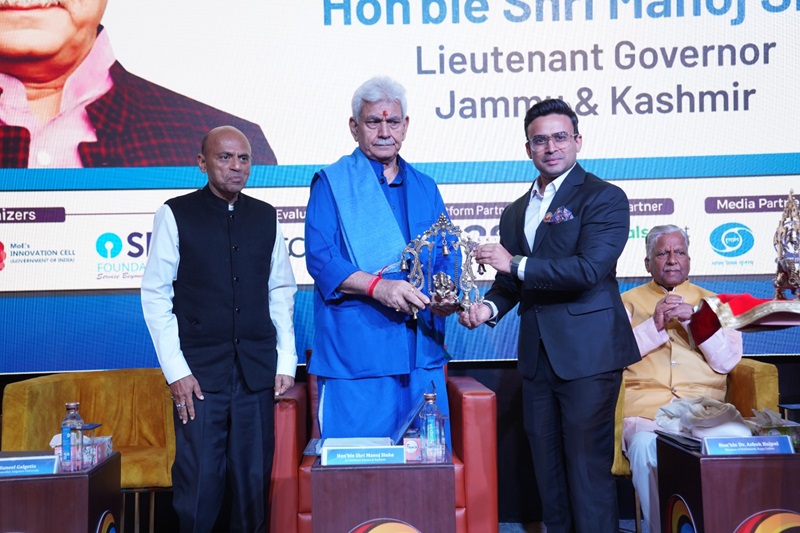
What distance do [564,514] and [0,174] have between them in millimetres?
3208

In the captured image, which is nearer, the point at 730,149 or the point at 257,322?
the point at 257,322

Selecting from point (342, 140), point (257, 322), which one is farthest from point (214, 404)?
point (342, 140)

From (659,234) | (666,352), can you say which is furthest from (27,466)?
(659,234)

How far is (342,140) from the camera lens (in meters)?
4.09

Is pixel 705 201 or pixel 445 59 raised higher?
pixel 445 59

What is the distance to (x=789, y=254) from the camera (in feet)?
6.86

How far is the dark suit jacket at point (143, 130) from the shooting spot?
406cm

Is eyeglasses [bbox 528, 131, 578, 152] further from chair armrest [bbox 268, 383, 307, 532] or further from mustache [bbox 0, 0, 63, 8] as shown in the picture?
mustache [bbox 0, 0, 63, 8]

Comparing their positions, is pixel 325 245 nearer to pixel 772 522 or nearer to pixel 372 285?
pixel 372 285

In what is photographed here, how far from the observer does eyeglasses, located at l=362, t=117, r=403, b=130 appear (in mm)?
2867

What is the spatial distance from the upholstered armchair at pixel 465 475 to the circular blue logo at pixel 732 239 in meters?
1.58

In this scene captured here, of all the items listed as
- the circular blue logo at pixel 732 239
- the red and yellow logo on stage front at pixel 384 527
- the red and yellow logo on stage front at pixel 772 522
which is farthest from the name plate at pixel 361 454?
the circular blue logo at pixel 732 239

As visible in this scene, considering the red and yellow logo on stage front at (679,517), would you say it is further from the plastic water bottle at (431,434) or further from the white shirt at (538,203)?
the white shirt at (538,203)

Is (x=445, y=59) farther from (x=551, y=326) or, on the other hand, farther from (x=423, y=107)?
(x=551, y=326)
